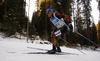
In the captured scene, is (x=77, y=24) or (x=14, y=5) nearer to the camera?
(x=14, y=5)

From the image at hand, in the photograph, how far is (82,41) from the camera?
2191 cm

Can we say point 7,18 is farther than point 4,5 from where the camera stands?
No

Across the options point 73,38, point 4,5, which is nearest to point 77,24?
point 73,38

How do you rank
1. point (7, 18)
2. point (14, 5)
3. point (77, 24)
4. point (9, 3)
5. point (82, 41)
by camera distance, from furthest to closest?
1. point (77, 24)
2. point (82, 41)
3. point (9, 3)
4. point (14, 5)
5. point (7, 18)

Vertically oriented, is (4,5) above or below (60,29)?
above

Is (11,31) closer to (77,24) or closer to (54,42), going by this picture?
(54,42)

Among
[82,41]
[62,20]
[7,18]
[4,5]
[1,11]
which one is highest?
[4,5]

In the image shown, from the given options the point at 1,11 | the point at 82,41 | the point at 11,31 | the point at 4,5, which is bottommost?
the point at 82,41

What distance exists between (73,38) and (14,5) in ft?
52.1

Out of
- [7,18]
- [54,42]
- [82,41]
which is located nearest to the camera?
[54,42]

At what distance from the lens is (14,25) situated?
47.5 feet

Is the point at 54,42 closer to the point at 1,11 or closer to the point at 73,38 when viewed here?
the point at 1,11

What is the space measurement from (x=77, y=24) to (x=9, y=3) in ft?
63.8

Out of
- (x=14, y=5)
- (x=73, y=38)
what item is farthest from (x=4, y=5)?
(x=73, y=38)
